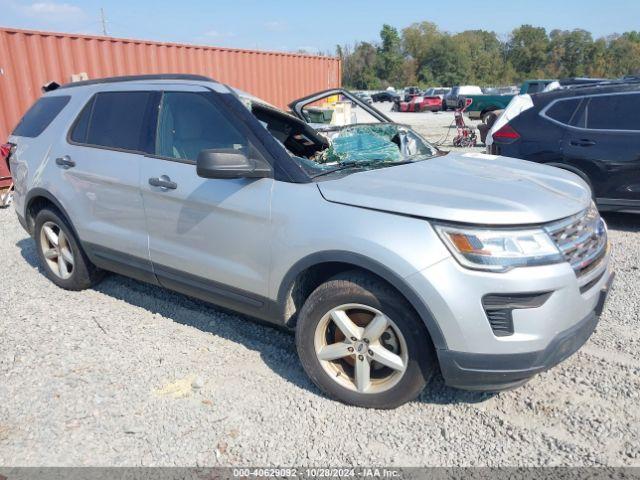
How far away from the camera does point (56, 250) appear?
4.54 metres

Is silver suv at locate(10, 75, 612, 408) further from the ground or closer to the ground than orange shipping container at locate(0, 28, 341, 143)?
closer to the ground

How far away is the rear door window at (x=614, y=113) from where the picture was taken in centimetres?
574

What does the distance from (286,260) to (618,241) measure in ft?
14.4

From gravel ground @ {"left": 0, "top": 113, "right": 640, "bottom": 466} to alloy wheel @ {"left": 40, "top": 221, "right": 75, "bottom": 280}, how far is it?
0.69 metres

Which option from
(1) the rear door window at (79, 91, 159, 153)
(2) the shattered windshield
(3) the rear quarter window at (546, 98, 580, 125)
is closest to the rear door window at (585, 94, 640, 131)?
(3) the rear quarter window at (546, 98, 580, 125)

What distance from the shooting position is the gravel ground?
8.18 feet

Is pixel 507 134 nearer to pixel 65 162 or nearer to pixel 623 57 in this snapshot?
pixel 65 162

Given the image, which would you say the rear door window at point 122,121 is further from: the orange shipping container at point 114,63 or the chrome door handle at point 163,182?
the orange shipping container at point 114,63

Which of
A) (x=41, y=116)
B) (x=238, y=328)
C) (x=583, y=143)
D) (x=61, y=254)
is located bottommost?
(x=238, y=328)

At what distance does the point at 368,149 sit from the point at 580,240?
156 centimetres

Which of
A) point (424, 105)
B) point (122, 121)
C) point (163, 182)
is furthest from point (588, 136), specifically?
point (424, 105)

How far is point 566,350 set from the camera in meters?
2.45

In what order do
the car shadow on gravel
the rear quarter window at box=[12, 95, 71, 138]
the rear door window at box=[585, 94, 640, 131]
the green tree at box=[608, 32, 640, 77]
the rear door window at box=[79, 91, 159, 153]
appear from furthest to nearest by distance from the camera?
1. the green tree at box=[608, 32, 640, 77]
2. the rear door window at box=[585, 94, 640, 131]
3. the rear quarter window at box=[12, 95, 71, 138]
4. the rear door window at box=[79, 91, 159, 153]
5. the car shadow on gravel

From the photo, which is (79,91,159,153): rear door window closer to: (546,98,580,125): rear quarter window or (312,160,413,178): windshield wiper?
(312,160,413,178): windshield wiper
